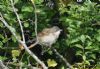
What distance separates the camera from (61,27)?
628 cm

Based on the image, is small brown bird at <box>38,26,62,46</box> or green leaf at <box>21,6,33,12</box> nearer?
small brown bird at <box>38,26,62,46</box>

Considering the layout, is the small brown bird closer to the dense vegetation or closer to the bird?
the bird

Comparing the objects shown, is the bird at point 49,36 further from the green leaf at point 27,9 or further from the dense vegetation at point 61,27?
the green leaf at point 27,9

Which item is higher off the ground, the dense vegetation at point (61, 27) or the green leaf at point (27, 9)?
the green leaf at point (27, 9)

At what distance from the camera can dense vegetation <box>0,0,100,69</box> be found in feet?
18.4

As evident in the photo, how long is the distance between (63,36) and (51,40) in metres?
0.64

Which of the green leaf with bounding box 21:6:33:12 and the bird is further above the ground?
the green leaf with bounding box 21:6:33:12

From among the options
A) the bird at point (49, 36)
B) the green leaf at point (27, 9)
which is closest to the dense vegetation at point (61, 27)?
the green leaf at point (27, 9)

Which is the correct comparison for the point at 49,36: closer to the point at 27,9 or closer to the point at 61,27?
the point at 27,9

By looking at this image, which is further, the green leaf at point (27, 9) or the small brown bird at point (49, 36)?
the green leaf at point (27, 9)

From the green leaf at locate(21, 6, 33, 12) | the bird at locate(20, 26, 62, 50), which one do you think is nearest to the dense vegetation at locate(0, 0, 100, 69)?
the green leaf at locate(21, 6, 33, 12)

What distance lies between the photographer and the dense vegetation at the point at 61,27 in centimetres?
560

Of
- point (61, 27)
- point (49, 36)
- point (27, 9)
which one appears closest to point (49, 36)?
point (49, 36)

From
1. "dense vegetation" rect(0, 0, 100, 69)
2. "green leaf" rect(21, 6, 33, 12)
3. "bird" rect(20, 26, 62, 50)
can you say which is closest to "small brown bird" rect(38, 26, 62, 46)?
"bird" rect(20, 26, 62, 50)
